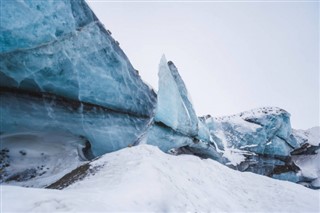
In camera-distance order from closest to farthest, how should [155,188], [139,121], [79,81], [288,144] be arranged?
[155,188]
[79,81]
[139,121]
[288,144]

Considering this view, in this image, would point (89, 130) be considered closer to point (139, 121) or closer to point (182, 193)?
point (139, 121)

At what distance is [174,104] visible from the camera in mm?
14234

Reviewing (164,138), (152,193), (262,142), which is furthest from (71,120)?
(262,142)

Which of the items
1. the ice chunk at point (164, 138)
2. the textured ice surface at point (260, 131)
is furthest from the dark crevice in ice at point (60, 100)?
the textured ice surface at point (260, 131)

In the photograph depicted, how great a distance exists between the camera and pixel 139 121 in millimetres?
13891

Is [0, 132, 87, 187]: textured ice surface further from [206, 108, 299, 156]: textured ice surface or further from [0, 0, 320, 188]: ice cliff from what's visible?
[206, 108, 299, 156]: textured ice surface

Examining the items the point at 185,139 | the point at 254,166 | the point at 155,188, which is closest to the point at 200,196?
the point at 155,188

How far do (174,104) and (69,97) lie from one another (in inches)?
247

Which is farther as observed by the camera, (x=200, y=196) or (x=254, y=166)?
(x=254, y=166)

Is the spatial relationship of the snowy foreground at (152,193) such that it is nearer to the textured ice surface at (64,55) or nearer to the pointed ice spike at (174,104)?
the pointed ice spike at (174,104)

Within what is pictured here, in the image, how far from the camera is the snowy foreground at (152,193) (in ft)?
13.1

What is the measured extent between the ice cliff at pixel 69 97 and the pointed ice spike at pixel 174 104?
64 millimetres

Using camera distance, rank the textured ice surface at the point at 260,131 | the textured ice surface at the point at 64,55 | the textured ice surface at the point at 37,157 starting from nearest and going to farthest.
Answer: the textured ice surface at the point at 64,55
the textured ice surface at the point at 37,157
the textured ice surface at the point at 260,131

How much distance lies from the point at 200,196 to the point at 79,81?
7.84m
